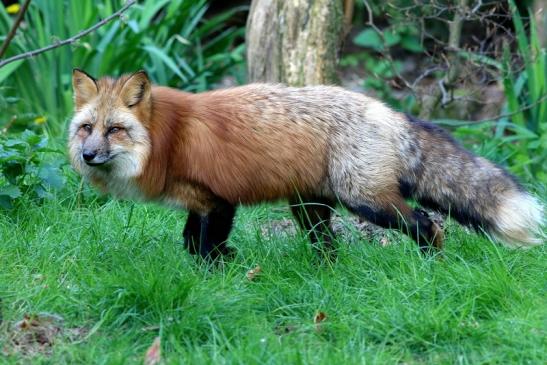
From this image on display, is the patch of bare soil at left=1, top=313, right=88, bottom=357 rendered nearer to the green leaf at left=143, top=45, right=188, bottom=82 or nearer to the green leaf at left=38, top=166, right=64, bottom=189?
the green leaf at left=38, top=166, right=64, bottom=189

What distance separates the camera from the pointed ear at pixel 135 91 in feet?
18.0

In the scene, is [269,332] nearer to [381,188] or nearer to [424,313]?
[424,313]

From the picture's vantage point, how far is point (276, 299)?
496 centimetres

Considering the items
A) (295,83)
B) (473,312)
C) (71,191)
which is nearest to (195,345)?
(473,312)

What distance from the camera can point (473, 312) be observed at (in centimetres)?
471

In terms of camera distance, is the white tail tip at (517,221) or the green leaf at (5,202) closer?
the white tail tip at (517,221)

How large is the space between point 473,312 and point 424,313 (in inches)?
15.0

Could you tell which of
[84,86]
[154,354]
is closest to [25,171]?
[84,86]

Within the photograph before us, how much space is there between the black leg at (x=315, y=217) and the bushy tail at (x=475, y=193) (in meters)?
0.68

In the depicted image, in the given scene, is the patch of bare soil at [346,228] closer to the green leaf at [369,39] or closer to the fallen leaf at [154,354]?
the fallen leaf at [154,354]

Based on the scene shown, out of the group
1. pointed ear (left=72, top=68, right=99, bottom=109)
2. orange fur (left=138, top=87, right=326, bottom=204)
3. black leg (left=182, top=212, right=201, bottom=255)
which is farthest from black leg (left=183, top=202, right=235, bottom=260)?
pointed ear (left=72, top=68, right=99, bottom=109)

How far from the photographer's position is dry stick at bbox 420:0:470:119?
8.58m

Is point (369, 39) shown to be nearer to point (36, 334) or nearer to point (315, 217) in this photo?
point (315, 217)

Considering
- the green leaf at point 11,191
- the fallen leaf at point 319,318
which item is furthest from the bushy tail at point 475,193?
the green leaf at point 11,191
